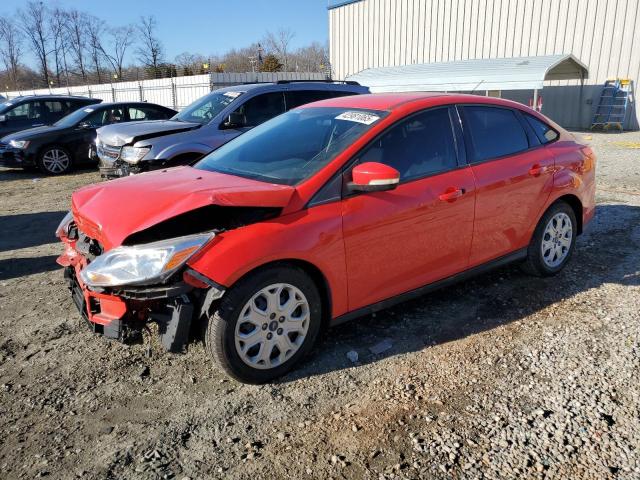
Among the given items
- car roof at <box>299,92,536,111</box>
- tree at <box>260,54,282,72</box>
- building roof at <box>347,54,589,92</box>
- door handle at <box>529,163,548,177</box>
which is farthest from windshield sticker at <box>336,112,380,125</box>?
tree at <box>260,54,282,72</box>

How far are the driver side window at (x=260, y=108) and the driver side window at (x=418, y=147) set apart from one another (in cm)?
475

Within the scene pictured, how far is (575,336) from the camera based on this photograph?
3719 millimetres

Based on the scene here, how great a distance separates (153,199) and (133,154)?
4829 millimetres

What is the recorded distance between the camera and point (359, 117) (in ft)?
12.1

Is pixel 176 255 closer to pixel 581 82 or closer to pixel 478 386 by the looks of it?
pixel 478 386

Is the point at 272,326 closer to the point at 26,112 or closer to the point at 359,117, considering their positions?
the point at 359,117

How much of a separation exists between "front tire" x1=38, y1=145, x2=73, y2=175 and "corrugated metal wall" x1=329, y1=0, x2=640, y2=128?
61.9ft

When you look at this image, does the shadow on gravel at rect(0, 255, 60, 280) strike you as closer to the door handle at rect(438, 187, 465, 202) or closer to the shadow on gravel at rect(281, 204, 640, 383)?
the shadow on gravel at rect(281, 204, 640, 383)

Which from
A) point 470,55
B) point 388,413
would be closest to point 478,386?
point 388,413

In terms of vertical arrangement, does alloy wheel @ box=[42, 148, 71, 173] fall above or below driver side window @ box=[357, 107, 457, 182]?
below

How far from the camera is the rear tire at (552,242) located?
4570mm

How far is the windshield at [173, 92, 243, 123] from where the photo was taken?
829cm

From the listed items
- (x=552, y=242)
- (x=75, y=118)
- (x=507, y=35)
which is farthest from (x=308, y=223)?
(x=507, y=35)

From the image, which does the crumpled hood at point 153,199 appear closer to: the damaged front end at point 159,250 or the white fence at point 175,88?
the damaged front end at point 159,250
